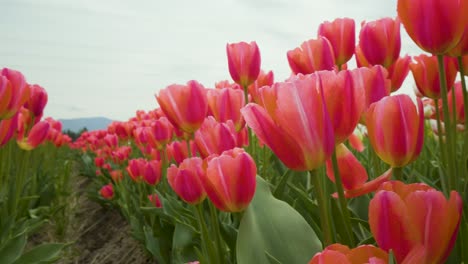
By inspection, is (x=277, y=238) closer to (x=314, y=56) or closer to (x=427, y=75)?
(x=314, y=56)

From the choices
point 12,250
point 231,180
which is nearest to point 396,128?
point 231,180

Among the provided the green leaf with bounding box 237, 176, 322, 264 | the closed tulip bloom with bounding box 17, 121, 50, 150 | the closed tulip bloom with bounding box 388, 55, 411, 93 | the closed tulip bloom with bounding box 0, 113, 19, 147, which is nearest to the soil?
the closed tulip bloom with bounding box 17, 121, 50, 150

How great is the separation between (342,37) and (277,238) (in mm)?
956

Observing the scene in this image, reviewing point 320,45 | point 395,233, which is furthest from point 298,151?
point 320,45

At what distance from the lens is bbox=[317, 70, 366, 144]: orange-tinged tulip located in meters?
0.83

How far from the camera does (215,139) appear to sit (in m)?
1.32

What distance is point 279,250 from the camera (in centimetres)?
98

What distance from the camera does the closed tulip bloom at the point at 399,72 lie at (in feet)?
5.57

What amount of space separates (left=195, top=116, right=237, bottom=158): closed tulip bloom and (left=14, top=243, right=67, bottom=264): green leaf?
1457mm

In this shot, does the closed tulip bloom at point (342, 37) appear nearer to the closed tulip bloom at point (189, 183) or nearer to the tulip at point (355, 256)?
the closed tulip bloom at point (189, 183)

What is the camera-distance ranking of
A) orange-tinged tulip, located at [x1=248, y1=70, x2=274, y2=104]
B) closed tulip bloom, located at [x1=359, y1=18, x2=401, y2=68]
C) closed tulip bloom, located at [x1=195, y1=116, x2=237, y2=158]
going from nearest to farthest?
closed tulip bloom, located at [x1=195, y1=116, x2=237, y2=158] → closed tulip bloom, located at [x1=359, y1=18, x2=401, y2=68] → orange-tinged tulip, located at [x1=248, y1=70, x2=274, y2=104]

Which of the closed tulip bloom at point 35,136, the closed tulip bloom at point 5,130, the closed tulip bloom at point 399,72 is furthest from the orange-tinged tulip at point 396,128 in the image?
the closed tulip bloom at point 35,136

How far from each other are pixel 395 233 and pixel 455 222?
3.4 inches

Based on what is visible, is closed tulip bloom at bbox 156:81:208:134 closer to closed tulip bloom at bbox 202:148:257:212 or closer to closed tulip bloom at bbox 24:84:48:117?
closed tulip bloom at bbox 202:148:257:212
